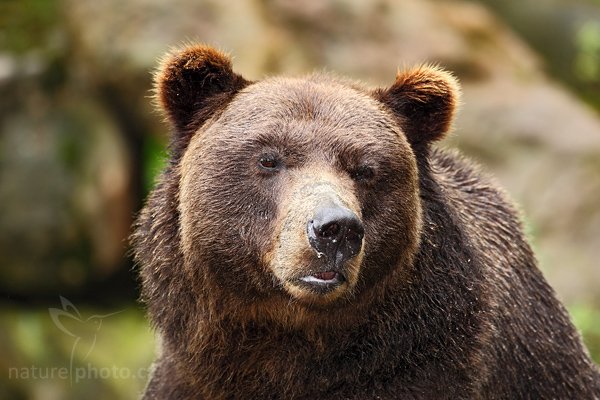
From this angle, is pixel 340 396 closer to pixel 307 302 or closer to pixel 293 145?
pixel 307 302

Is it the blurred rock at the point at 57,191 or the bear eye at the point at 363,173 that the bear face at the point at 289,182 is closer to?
the bear eye at the point at 363,173

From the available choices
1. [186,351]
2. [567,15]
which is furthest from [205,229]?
A: [567,15]

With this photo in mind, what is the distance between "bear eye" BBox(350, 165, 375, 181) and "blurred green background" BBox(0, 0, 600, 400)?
22.3ft

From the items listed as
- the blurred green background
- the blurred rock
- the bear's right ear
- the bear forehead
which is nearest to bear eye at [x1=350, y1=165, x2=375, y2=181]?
the bear forehead

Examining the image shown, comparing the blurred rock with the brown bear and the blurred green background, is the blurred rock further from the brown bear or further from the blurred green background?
the brown bear

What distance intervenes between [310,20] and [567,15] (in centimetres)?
431

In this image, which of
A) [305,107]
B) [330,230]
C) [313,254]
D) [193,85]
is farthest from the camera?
[193,85]

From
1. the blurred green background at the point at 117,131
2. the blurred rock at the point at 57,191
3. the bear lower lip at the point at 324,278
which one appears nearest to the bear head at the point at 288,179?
the bear lower lip at the point at 324,278

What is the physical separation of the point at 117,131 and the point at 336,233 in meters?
8.60

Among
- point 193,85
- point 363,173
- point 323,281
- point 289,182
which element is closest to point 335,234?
point 323,281

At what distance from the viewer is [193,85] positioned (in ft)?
18.2

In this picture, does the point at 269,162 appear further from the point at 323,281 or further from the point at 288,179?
the point at 323,281

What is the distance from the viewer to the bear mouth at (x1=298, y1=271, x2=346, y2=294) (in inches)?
189

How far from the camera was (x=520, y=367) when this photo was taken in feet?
18.8
